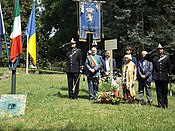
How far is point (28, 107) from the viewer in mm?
7465

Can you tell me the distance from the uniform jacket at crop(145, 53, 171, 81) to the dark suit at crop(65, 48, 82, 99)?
213 cm

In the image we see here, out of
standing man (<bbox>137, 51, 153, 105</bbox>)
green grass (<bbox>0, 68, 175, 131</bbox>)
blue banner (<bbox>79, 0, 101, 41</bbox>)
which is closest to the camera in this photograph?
green grass (<bbox>0, 68, 175, 131</bbox>)

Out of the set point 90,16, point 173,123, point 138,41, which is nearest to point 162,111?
point 173,123

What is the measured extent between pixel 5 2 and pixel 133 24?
1847cm

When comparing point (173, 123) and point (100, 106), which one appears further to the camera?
point (100, 106)

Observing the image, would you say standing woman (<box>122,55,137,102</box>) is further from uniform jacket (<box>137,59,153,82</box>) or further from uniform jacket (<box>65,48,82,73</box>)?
uniform jacket (<box>65,48,82,73</box>)

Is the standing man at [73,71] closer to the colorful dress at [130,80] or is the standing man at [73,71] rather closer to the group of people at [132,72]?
the group of people at [132,72]

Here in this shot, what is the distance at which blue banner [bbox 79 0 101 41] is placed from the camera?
13.4 m

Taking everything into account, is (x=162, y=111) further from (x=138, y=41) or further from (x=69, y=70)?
(x=138, y=41)

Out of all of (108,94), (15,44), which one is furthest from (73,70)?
(15,44)

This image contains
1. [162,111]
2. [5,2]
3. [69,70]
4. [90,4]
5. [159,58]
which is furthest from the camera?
[5,2]

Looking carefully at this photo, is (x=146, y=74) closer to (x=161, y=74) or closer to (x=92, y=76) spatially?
(x=161, y=74)

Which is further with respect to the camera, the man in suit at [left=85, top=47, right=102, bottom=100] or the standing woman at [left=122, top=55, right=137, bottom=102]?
the man in suit at [left=85, top=47, right=102, bottom=100]

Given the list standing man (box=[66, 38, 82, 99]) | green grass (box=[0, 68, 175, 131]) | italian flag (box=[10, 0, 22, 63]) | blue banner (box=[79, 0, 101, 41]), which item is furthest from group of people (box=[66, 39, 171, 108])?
blue banner (box=[79, 0, 101, 41])
